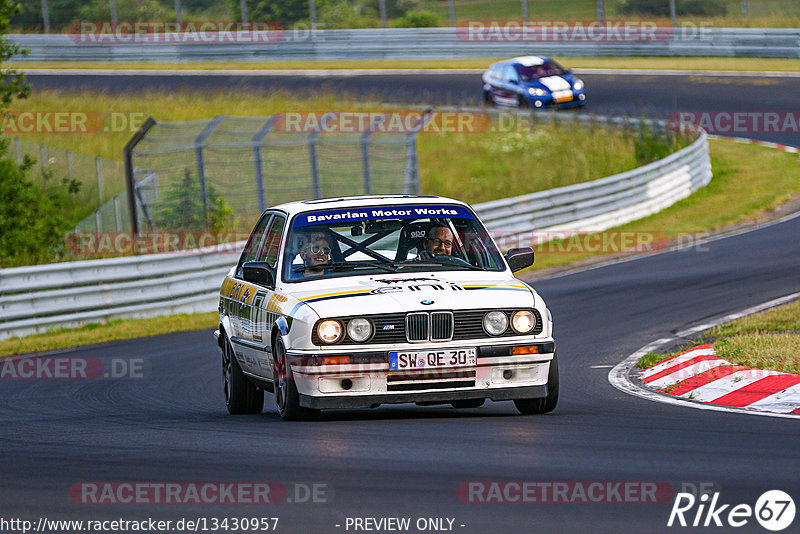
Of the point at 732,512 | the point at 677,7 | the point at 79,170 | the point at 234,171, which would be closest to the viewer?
the point at 732,512

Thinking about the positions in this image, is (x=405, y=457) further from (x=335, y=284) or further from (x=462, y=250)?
(x=462, y=250)

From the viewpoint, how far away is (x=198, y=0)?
147ft

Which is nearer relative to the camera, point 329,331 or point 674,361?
point 329,331

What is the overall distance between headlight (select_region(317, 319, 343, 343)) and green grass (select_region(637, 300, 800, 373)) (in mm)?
3515

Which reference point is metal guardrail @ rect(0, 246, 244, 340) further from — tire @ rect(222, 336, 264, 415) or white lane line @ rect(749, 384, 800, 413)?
white lane line @ rect(749, 384, 800, 413)

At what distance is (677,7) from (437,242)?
33596 millimetres

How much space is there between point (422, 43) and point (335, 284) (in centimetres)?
3630

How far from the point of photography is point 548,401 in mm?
8273

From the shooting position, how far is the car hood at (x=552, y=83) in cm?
3428

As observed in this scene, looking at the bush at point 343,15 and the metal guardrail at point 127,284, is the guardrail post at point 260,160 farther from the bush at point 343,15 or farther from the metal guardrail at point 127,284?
the bush at point 343,15

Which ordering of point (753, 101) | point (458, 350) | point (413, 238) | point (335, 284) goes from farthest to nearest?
point (753, 101) < point (413, 238) < point (335, 284) < point (458, 350)

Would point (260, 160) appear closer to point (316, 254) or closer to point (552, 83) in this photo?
point (316, 254)

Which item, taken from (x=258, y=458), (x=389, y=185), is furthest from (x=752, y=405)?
(x=389, y=185)

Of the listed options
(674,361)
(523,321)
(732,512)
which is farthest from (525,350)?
(674,361)
